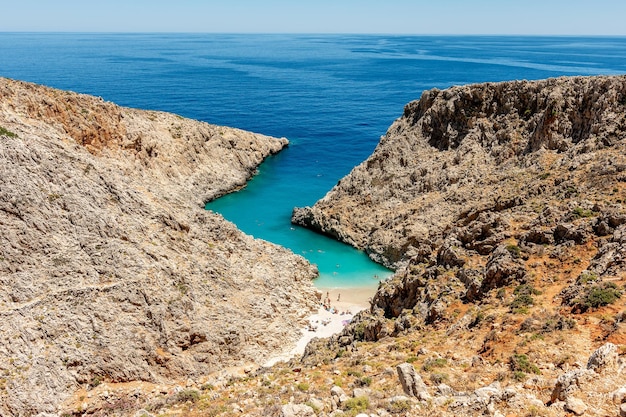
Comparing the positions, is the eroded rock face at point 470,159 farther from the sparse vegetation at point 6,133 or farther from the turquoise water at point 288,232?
the sparse vegetation at point 6,133

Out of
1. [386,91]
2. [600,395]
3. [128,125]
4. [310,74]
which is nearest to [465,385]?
[600,395]

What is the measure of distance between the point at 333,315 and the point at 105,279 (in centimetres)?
1767

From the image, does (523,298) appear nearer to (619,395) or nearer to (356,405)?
(619,395)

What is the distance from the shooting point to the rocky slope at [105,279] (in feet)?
82.0

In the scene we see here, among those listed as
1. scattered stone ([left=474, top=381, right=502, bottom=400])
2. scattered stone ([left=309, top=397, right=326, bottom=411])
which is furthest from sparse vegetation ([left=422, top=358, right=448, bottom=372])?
scattered stone ([left=309, top=397, right=326, bottom=411])

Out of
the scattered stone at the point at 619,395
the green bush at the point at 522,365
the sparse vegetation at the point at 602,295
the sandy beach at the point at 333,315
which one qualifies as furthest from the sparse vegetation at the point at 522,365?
the sandy beach at the point at 333,315

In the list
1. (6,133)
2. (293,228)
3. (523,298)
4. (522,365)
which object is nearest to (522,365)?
(522,365)

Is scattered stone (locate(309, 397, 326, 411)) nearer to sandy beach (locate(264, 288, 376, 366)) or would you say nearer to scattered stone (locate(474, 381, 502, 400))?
scattered stone (locate(474, 381, 502, 400))

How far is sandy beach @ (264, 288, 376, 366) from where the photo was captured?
32787 millimetres

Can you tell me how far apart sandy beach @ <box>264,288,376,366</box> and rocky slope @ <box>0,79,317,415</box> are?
0.92 metres

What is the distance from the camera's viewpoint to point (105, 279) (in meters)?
28.0

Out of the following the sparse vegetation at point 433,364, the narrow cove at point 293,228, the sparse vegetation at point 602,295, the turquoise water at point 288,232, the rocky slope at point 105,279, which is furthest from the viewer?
the turquoise water at point 288,232

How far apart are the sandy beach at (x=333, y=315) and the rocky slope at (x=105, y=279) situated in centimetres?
92

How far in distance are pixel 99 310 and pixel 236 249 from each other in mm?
13537
